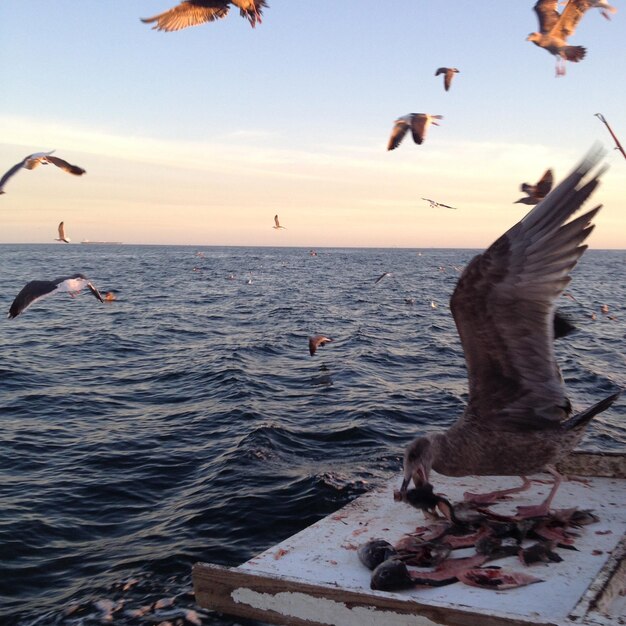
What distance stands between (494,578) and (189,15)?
941cm

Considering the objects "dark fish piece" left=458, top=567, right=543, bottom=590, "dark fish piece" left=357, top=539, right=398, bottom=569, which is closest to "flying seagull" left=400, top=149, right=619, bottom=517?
"dark fish piece" left=458, top=567, right=543, bottom=590

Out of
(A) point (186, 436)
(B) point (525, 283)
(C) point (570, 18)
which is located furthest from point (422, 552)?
(C) point (570, 18)

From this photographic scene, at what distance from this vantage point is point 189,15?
10.6 m

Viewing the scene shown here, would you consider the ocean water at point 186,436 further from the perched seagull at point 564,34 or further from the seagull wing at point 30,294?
the perched seagull at point 564,34

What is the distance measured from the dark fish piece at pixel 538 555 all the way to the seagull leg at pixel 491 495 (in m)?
1.33

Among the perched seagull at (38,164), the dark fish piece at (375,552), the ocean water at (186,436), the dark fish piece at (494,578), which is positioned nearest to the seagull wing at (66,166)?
the perched seagull at (38,164)

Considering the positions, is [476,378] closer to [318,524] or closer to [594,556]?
[594,556]

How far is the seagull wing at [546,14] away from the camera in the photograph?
410 inches

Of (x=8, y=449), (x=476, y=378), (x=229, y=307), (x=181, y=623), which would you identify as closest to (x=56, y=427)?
(x=8, y=449)

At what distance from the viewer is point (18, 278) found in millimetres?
57875

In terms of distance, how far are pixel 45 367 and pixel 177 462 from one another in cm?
948

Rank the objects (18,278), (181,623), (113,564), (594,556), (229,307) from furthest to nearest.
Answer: (18,278) < (229,307) < (113,564) < (181,623) < (594,556)

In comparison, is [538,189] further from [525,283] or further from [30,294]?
[30,294]

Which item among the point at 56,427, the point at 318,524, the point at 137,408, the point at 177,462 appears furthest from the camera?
the point at 137,408
